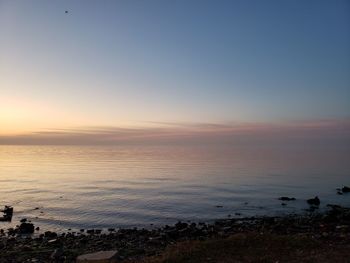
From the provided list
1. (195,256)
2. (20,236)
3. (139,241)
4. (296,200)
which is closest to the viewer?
(195,256)

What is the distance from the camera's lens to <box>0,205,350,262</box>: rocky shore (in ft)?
65.2

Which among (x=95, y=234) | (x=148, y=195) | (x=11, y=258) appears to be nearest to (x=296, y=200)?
(x=148, y=195)

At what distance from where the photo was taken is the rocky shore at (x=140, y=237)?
19859 millimetres

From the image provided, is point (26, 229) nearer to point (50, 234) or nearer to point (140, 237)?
point (50, 234)

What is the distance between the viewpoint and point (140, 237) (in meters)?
24.7

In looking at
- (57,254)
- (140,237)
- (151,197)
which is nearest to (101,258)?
(57,254)

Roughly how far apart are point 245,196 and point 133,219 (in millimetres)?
16431

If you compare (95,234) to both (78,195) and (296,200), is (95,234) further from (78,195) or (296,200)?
(296,200)

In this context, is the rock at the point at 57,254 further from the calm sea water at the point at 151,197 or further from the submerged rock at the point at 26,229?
the calm sea water at the point at 151,197

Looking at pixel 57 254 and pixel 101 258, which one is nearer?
pixel 101 258

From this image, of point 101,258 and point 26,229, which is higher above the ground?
point 101,258

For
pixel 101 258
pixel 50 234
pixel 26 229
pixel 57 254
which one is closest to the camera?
pixel 101 258

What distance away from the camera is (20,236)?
2645cm

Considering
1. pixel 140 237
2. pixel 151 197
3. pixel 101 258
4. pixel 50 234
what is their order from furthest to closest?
1. pixel 151 197
2. pixel 50 234
3. pixel 140 237
4. pixel 101 258
